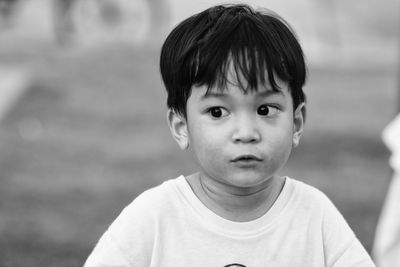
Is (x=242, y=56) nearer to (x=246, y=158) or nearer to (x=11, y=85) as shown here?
(x=246, y=158)

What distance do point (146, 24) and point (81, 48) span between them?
0.75 metres

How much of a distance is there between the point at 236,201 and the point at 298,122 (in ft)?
0.97

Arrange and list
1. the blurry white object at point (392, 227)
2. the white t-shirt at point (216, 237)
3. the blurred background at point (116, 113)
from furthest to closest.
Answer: the blurred background at point (116, 113) → the blurry white object at point (392, 227) → the white t-shirt at point (216, 237)

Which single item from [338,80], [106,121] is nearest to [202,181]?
[106,121]

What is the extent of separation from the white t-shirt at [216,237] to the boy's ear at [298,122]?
0.60 feet

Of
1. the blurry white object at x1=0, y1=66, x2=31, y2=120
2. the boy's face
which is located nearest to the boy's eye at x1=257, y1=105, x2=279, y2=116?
the boy's face

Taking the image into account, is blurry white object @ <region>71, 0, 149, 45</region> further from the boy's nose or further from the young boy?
the boy's nose

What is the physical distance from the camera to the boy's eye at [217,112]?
2.52m

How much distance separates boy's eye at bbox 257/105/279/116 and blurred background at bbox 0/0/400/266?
2574 mm

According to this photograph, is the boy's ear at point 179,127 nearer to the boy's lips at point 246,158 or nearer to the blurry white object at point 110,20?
the boy's lips at point 246,158

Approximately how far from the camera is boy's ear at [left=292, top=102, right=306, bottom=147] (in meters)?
2.70

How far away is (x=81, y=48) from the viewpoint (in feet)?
33.4

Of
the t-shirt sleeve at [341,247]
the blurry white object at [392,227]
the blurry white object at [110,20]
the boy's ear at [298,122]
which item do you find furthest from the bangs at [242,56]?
the blurry white object at [110,20]

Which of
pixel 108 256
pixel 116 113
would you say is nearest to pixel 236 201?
pixel 108 256
